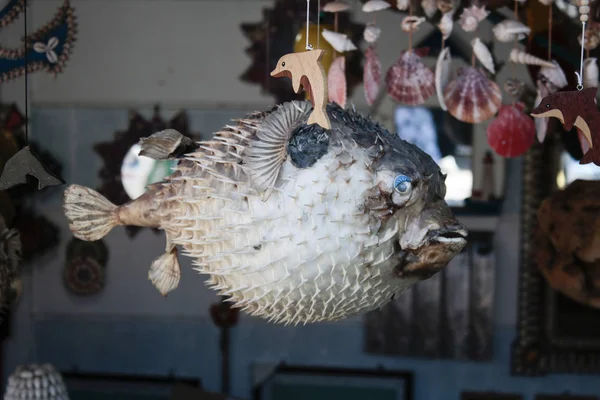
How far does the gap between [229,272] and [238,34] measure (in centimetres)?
265

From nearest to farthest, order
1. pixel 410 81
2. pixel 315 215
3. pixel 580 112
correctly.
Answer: pixel 315 215 < pixel 580 112 < pixel 410 81

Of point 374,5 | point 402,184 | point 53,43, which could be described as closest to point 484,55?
point 374,5

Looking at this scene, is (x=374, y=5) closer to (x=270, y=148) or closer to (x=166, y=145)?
(x=166, y=145)

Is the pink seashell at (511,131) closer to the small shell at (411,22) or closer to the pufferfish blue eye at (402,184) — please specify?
the small shell at (411,22)

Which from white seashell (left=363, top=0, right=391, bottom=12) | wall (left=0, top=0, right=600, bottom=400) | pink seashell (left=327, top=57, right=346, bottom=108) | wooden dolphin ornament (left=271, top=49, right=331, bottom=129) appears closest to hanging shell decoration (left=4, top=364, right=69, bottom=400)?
wall (left=0, top=0, right=600, bottom=400)

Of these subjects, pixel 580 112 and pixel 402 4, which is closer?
pixel 580 112

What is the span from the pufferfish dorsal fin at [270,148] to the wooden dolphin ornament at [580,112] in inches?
17.3

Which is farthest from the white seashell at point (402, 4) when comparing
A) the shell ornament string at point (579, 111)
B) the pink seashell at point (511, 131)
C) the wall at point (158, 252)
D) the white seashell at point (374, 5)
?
the wall at point (158, 252)

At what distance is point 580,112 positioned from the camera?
4.81ft

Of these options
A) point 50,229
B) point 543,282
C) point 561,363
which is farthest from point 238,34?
point 561,363

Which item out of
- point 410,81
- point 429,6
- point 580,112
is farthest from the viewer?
point 429,6

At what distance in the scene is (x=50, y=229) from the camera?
12.9 ft

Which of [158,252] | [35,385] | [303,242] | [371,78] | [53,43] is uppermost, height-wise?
[53,43]

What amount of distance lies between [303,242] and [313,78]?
9.4 inches
